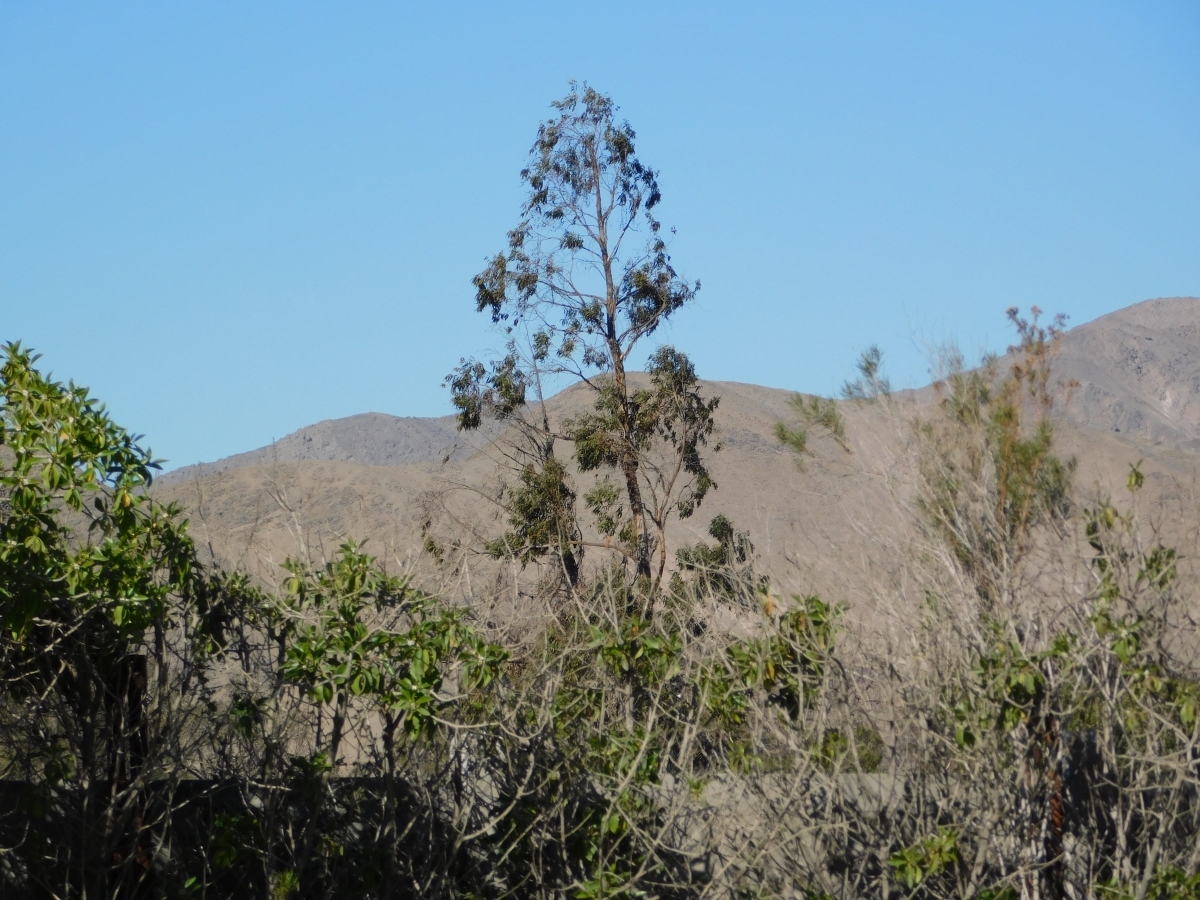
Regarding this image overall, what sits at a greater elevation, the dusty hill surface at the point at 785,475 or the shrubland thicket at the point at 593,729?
the dusty hill surface at the point at 785,475

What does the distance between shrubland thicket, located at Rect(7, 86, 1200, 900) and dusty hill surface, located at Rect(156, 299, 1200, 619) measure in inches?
18.4

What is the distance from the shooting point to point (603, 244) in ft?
70.6

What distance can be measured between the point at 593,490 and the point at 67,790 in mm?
14265

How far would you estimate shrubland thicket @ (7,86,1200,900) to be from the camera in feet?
19.4

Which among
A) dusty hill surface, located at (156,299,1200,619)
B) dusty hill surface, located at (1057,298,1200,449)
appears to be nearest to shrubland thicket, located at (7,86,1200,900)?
dusty hill surface, located at (156,299,1200,619)

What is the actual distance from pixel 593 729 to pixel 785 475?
50034 mm

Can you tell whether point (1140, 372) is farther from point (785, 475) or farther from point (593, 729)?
point (593, 729)

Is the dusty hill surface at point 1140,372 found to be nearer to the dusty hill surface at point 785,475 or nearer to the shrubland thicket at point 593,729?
the dusty hill surface at point 785,475

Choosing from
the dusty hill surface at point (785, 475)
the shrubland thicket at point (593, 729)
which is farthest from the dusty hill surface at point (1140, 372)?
the shrubland thicket at point (593, 729)

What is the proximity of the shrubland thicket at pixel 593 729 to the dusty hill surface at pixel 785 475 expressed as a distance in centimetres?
47

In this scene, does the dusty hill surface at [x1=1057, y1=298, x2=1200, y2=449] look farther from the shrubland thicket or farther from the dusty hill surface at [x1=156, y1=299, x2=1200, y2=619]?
the shrubland thicket

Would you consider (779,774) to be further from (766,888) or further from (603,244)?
(603,244)

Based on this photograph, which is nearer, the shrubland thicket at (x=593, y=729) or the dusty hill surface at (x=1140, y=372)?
the shrubland thicket at (x=593, y=729)

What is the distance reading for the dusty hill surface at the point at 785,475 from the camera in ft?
25.0
